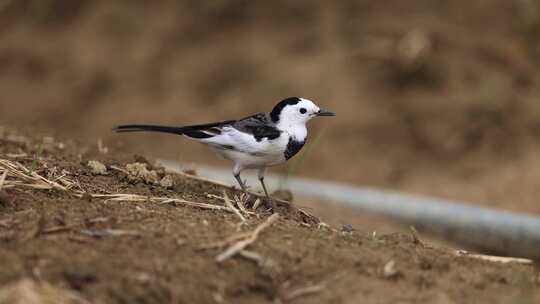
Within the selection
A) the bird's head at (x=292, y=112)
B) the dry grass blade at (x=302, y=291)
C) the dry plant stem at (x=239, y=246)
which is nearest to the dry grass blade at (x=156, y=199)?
the dry plant stem at (x=239, y=246)

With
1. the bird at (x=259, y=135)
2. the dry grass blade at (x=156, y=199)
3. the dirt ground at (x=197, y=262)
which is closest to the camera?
the dirt ground at (x=197, y=262)

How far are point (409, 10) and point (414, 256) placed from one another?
27.1 ft

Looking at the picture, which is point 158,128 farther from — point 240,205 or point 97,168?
point 240,205

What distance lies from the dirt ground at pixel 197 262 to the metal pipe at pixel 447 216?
2954 millimetres

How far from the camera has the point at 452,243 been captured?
741 centimetres

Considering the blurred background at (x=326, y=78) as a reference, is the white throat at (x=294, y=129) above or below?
below

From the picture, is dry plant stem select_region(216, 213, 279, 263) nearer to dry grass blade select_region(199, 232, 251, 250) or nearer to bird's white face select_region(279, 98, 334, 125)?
dry grass blade select_region(199, 232, 251, 250)

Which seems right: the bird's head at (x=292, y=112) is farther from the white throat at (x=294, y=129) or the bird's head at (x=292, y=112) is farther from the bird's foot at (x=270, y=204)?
the bird's foot at (x=270, y=204)

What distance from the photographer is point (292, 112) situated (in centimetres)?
521

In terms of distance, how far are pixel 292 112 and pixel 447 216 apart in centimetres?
275

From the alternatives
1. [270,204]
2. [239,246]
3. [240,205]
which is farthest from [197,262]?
[270,204]

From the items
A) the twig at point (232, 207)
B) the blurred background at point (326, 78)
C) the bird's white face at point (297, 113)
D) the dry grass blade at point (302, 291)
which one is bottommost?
the dry grass blade at point (302, 291)

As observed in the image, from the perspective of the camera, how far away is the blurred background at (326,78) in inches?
396

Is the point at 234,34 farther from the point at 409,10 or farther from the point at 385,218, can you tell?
the point at 385,218
